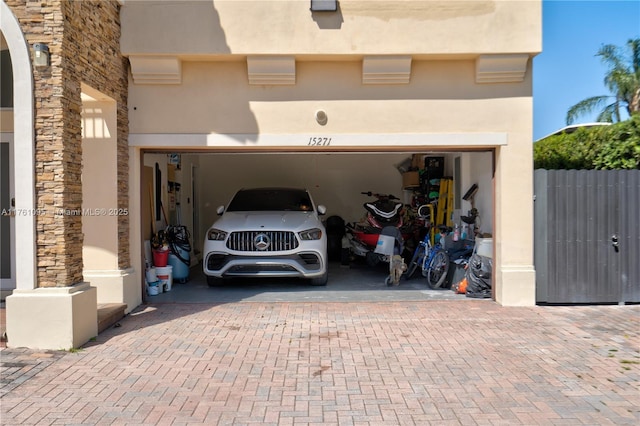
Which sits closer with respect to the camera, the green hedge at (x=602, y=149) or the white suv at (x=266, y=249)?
the white suv at (x=266, y=249)

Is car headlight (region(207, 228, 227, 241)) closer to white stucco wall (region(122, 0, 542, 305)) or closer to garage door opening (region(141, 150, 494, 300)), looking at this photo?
garage door opening (region(141, 150, 494, 300))

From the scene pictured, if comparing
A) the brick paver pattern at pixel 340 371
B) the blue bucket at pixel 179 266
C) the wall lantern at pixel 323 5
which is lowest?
the brick paver pattern at pixel 340 371

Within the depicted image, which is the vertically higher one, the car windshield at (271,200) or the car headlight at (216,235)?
the car windshield at (271,200)

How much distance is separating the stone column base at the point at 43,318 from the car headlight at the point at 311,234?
3.83m

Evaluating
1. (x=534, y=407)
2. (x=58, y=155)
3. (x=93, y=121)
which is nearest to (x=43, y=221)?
(x=58, y=155)

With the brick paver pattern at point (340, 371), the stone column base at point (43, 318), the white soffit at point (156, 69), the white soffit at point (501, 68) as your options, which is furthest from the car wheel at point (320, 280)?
the stone column base at point (43, 318)

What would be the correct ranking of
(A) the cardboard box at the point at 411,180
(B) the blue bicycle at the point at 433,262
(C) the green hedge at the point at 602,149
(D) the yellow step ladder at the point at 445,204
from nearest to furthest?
1. (C) the green hedge at the point at 602,149
2. (B) the blue bicycle at the point at 433,262
3. (D) the yellow step ladder at the point at 445,204
4. (A) the cardboard box at the point at 411,180

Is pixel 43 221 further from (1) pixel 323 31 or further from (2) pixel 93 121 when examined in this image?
(1) pixel 323 31

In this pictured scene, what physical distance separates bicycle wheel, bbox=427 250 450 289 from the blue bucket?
4421 mm

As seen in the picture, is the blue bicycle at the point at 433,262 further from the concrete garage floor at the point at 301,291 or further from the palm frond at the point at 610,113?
the palm frond at the point at 610,113

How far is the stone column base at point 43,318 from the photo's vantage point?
5.65m

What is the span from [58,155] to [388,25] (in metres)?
4.73

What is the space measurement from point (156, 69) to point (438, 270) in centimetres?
557

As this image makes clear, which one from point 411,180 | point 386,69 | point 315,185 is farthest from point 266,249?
point 315,185
